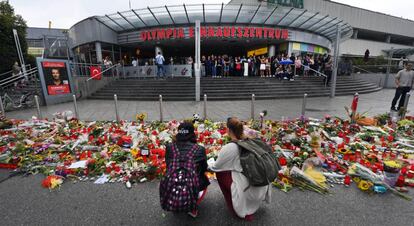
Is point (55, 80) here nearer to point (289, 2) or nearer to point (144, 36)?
point (144, 36)

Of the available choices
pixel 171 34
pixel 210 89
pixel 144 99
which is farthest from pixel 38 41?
pixel 210 89

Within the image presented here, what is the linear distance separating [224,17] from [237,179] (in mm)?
19531

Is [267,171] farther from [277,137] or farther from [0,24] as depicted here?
[0,24]

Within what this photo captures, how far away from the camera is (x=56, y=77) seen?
11.6m

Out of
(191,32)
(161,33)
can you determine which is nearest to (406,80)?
(191,32)

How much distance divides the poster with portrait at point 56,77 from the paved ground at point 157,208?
1046 cm

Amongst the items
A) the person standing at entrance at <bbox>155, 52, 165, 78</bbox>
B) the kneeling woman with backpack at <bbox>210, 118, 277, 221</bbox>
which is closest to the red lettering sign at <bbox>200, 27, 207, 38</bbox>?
the person standing at entrance at <bbox>155, 52, 165, 78</bbox>

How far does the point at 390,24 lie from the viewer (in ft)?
119

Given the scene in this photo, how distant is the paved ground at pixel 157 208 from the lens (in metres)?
2.36

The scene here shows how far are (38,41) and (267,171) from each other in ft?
194

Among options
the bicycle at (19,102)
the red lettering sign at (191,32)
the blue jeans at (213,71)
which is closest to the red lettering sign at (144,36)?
the red lettering sign at (191,32)

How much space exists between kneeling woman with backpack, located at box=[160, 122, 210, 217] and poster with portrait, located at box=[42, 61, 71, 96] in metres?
12.7

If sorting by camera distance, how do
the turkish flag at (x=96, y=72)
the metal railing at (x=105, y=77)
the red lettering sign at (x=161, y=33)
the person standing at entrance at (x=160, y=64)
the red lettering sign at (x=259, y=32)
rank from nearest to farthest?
the metal railing at (x=105, y=77) → the turkish flag at (x=96, y=72) → the person standing at entrance at (x=160, y=64) → the red lettering sign at (x=259, y=32) → the red lettering sign at (x=161, y=33)

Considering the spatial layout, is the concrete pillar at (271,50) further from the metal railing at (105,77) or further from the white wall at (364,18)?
the metal railing at (105,77)
